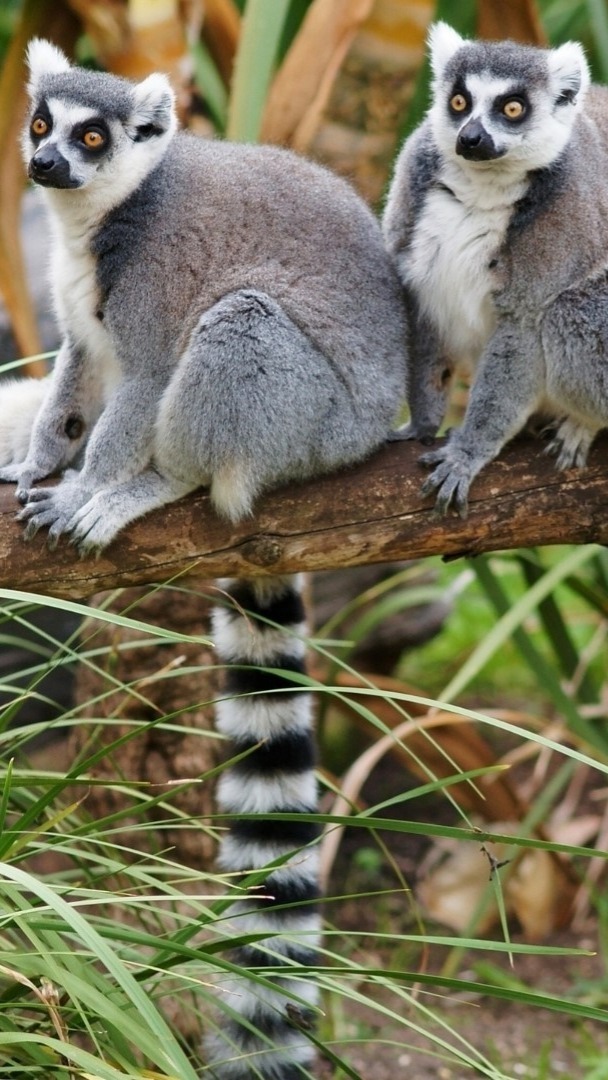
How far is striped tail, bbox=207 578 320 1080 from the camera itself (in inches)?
122

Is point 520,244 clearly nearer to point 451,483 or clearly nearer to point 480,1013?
point 451,483

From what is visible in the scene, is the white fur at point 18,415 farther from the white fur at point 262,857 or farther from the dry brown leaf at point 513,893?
the dry brown leaf at point 513,893

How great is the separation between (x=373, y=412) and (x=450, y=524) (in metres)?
0.47

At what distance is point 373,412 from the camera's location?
3.53 m

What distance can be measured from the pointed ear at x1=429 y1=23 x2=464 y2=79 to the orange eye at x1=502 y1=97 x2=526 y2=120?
30 cm

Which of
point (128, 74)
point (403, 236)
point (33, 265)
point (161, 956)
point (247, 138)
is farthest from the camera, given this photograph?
point (33, 265)

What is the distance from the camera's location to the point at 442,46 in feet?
11.7

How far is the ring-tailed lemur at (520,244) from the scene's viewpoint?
332 cm

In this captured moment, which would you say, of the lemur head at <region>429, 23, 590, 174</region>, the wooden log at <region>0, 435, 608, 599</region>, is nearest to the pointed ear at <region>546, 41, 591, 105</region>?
the lemur head at <region>429, 23, 590, 174</region>

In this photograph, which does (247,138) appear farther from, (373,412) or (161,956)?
(161,956)

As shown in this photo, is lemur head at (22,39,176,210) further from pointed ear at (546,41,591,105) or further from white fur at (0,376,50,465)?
pointed ear at (546,41,591,105)

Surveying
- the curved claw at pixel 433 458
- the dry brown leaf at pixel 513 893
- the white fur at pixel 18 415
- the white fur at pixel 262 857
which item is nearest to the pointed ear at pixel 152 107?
the white fur at pixel 18 415

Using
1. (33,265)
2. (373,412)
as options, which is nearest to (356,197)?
(373,412)

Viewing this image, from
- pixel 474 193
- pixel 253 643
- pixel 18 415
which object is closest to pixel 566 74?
pixel 474 193
